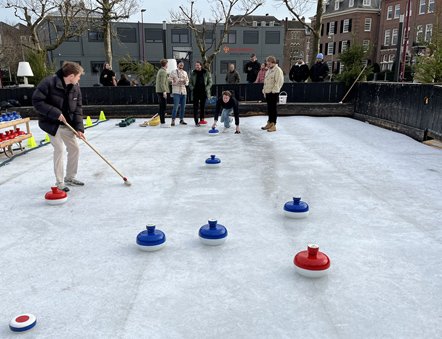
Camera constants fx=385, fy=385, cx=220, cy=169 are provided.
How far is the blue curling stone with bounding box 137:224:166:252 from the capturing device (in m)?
3.70

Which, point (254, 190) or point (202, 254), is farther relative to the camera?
point (254, 190)

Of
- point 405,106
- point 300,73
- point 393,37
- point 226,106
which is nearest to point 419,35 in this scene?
point 300,73

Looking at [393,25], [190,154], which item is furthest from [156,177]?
[393,25]

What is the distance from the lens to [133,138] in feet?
33.9

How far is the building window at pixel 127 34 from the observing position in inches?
1644

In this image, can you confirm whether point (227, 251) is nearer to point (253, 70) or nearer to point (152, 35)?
point (253, 70)

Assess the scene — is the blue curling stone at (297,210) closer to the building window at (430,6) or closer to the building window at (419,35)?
the building window at (419,35)

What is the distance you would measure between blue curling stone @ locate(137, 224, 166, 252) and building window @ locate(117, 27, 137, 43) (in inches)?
1648

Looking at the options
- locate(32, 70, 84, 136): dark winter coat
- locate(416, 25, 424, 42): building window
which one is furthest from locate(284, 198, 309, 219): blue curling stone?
locate(416, 25, 424, 42): building window

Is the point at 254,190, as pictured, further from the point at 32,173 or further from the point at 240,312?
the point at 32,173

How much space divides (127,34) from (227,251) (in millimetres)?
42501

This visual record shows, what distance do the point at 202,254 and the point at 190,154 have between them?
4674mm

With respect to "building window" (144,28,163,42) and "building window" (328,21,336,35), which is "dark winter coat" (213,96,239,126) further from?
"building window" (328,21,336,35)

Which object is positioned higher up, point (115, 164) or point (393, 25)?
point (393, 25)
